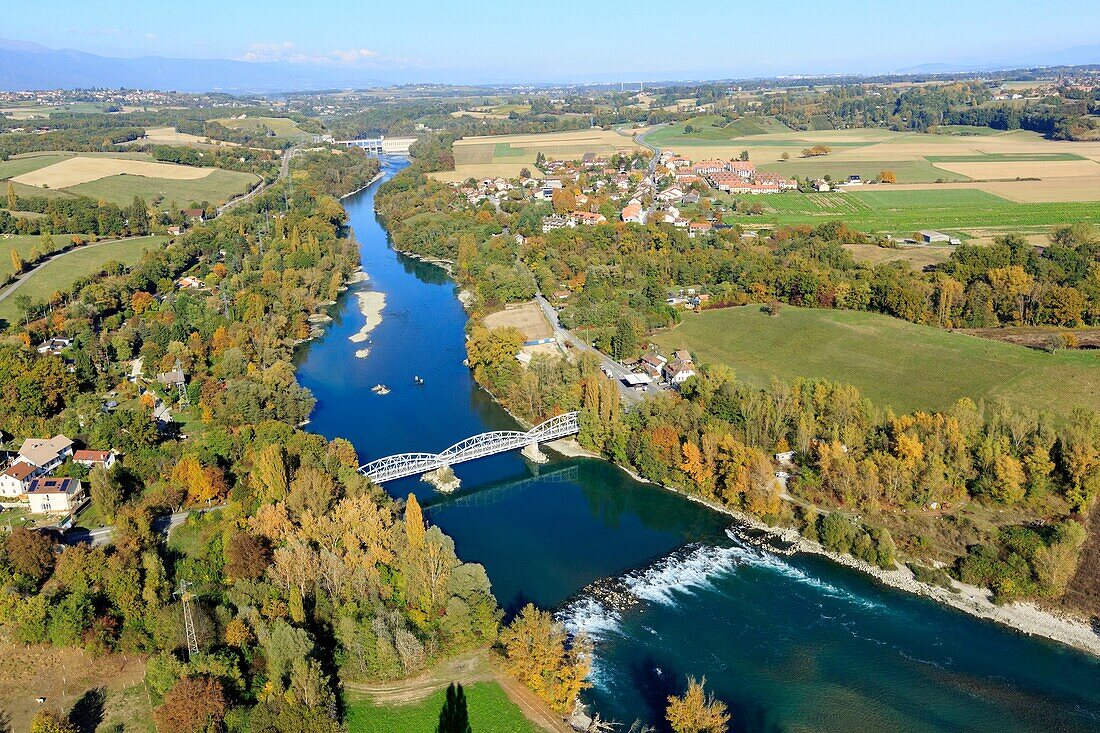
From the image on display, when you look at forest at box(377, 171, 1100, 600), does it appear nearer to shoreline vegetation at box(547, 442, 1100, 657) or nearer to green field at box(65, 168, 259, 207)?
shoreline vegetation at box(547, 442, 1100, 657)

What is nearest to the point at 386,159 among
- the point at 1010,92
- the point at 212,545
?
the point at 212,545

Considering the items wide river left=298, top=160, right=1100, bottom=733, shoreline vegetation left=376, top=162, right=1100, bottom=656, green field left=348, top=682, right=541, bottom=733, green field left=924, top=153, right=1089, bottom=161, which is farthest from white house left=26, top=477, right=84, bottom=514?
green field left=924, top=153, right=1089, bottom=161

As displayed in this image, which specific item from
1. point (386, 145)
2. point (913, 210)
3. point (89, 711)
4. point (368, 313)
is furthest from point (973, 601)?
point (386, 145)

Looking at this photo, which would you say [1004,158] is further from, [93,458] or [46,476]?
[46,476]

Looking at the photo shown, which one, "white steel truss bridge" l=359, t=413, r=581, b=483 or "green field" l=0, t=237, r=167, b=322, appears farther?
"green field" l=0, t=237, r=167, b=322

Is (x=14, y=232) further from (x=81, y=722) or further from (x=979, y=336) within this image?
(x=979, y=336)

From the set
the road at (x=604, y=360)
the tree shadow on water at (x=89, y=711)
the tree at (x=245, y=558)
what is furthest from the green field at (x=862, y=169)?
the tree shadow on water at (x=89, y=711)

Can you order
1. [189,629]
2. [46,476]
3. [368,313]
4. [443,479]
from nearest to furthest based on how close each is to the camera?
[189,629] → [46,476] → [443,479] → [368,313]
